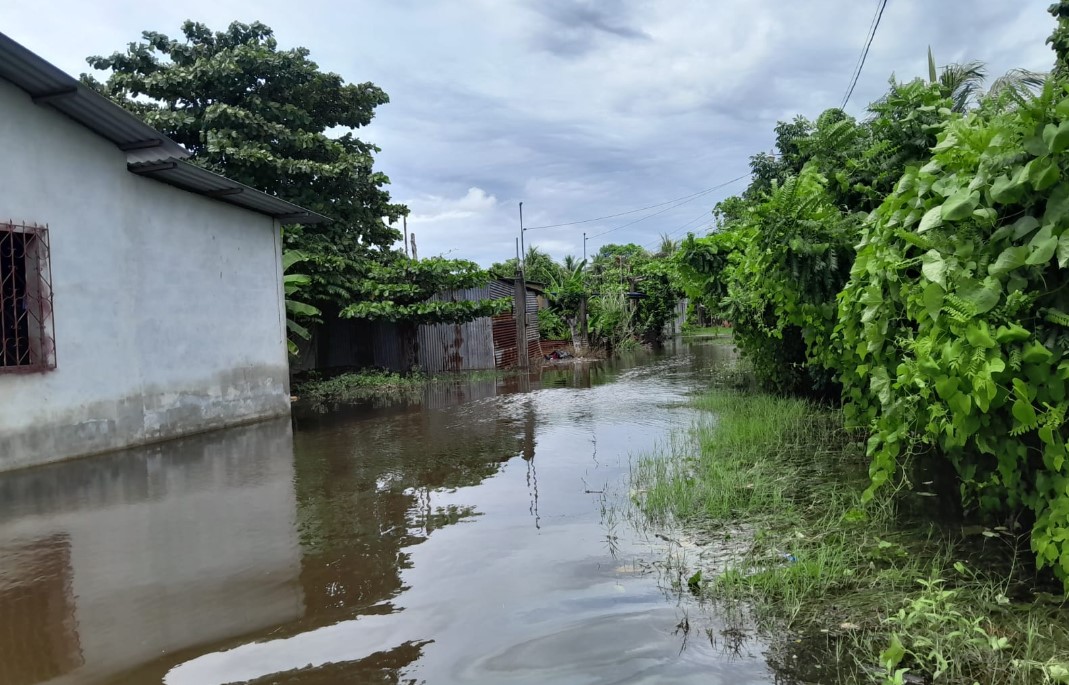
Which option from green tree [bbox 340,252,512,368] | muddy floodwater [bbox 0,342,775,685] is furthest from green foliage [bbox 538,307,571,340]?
muddy floodwater [bbox 0,342,775,685]

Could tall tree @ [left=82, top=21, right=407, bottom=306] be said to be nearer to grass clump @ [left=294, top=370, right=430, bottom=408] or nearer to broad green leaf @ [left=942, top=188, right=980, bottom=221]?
grass clump @ [left=294, top=370, right=430, bottom=408]

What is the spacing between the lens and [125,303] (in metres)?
9.02

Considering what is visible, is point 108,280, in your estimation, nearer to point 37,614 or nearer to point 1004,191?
point 37,614

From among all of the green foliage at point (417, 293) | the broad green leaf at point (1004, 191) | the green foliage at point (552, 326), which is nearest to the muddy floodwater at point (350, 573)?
the broad green leaf at point (1004, 191)

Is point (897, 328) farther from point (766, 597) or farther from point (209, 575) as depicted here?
point (209, 575)

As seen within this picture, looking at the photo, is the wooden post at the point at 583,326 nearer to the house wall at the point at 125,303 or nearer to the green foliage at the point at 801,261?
the house wall at the point at 125,303

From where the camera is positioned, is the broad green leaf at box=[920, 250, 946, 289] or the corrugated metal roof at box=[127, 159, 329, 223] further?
the corrugated metal roof at box=[127, 159, 329, 223]

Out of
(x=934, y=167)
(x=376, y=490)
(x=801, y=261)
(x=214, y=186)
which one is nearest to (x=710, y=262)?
(x=801, y=261)

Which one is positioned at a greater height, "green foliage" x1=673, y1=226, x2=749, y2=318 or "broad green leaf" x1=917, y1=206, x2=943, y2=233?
"green foliage" x1=673, y1=226, x2=749, y2=318

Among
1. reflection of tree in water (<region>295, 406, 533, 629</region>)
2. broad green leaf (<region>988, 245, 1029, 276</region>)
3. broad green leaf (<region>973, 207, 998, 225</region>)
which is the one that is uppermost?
broad green leaf (<region>973, 207, 998, 225</region>)

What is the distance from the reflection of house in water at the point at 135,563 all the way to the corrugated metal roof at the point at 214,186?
4.04m

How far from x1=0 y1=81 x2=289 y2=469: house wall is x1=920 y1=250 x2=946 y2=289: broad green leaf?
30.1 feet

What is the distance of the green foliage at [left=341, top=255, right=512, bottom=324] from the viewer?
1727 centimetres

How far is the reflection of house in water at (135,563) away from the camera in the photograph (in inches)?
139
